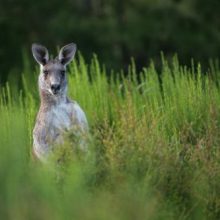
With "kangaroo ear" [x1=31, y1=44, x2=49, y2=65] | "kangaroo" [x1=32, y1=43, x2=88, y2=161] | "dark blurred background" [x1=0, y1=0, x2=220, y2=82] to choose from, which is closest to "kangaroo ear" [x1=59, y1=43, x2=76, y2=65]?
"kangaroo" [x1=32, y1=43, x2=88, y2=161]

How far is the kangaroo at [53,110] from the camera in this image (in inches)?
298

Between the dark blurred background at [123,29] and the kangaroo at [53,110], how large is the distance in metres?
12.9

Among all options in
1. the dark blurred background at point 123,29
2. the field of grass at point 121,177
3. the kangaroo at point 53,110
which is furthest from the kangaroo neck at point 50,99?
the dark blurred background at point 123,29

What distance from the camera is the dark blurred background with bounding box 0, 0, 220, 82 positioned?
2170 cm

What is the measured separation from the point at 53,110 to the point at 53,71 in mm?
312

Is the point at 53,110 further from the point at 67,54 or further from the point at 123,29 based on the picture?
the point at 123,29

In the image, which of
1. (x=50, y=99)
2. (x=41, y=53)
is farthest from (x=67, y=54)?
(x=50, y=99)

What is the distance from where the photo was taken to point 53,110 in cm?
775

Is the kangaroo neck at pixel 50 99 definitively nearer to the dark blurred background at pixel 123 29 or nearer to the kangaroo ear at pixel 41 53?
the kangaroo ear at pixel 41 53

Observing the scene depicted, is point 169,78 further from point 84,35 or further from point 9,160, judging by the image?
point 84,35

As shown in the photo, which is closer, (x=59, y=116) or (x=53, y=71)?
(x=59, y=116)

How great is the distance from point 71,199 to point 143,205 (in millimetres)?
368

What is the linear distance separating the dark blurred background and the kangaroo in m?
12.9

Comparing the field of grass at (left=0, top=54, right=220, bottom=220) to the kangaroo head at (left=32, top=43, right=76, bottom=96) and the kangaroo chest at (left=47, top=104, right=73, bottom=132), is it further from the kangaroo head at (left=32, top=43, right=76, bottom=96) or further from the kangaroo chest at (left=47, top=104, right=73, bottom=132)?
the kangaroo head at (left=32, top=43, right=76, bottom=96)
